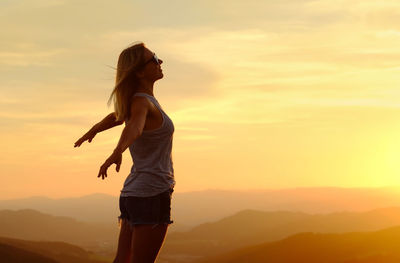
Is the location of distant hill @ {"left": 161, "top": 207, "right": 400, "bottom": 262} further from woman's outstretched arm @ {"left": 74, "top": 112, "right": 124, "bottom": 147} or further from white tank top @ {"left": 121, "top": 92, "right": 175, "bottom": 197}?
white tank top @ {"left": 121, "top": 92, "right": 175, "bottom": 197}

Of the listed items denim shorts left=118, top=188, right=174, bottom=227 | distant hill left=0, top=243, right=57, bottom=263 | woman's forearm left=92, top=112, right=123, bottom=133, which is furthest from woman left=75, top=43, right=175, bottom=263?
distant hill left=0, top=243, right=57, bottom=263

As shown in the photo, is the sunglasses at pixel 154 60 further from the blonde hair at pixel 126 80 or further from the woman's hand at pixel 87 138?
the woman's hand at pixel 87 138

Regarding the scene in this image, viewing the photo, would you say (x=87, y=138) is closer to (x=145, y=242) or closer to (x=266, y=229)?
(x=145, y=242)

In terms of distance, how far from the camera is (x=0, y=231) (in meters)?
179

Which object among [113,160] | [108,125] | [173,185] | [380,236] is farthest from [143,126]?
[380,236]

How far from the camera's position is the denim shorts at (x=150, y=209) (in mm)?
6023

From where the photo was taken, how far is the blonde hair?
19.5ft

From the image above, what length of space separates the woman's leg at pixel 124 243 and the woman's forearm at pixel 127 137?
1.17m

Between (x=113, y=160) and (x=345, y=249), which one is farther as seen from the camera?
(x=345, y=249)

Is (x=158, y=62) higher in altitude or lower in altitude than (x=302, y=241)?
lower

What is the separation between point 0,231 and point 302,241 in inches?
5277

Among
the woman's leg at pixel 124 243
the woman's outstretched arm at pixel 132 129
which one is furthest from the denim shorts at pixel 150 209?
the woman's outstretched arm at pixel 132 129

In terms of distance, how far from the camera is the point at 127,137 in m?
5.45

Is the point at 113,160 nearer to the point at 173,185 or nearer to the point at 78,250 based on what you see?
the point at 173,185
